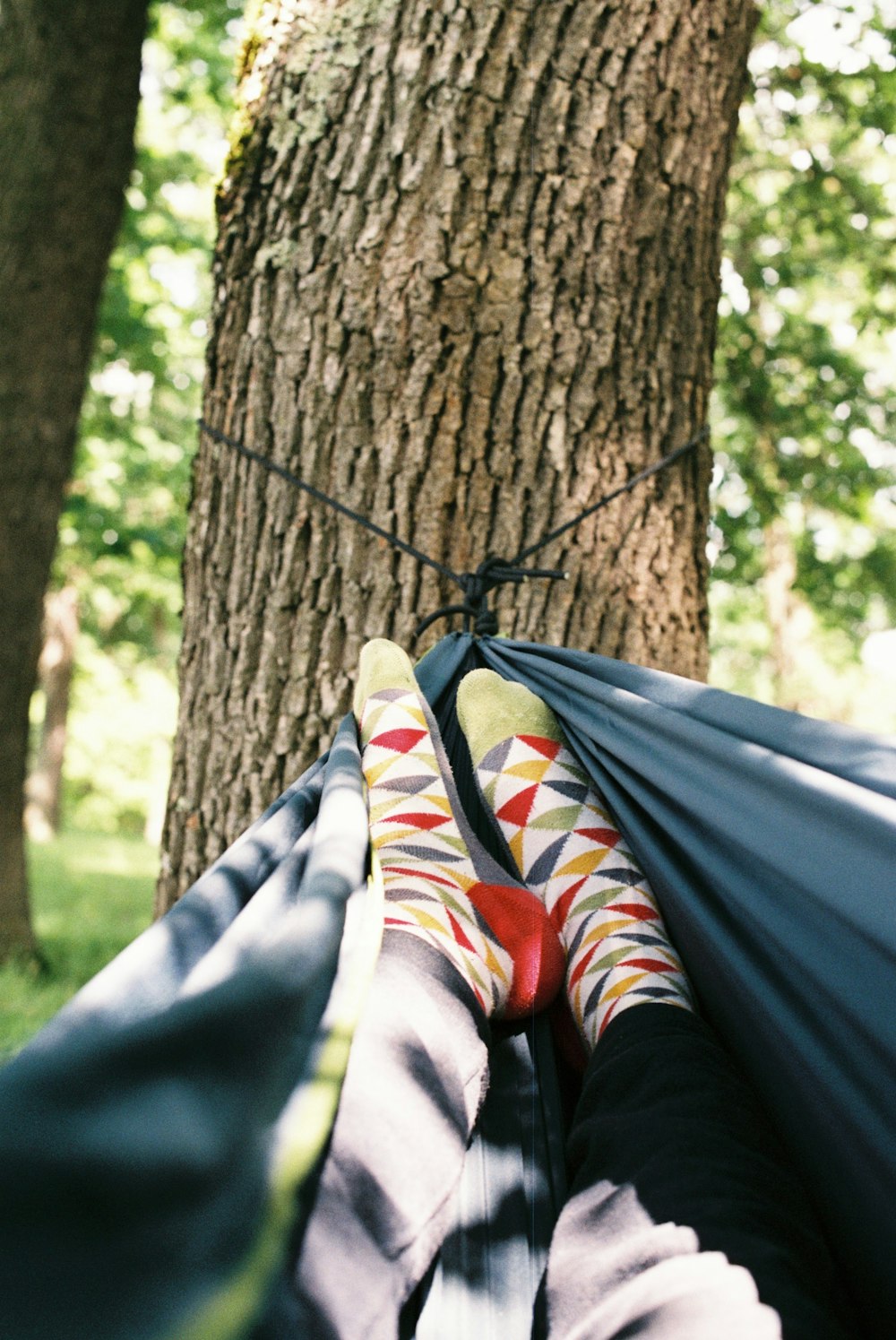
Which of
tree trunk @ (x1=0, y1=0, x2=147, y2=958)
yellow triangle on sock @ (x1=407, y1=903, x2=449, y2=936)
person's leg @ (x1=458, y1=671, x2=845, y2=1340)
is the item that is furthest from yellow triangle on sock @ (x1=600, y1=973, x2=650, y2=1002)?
tree trunk @ (x1=0, y1=0, x2=147, y2=958)

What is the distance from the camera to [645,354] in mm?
1434

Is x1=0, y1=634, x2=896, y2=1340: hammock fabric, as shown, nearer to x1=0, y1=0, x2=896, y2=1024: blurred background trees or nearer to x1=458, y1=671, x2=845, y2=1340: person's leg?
x1=458, y1=671, x2=845, y2=1340: person's leg

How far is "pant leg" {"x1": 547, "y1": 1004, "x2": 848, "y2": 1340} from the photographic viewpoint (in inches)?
23.4

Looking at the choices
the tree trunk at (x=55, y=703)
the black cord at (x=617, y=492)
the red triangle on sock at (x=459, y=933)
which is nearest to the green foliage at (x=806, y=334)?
the black cord at (x=617, y=492)

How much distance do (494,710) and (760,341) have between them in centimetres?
278

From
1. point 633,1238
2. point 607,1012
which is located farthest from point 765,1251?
point 607,1012

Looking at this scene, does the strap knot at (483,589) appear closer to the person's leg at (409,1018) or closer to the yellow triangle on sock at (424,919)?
the person's leg at (409,1018)

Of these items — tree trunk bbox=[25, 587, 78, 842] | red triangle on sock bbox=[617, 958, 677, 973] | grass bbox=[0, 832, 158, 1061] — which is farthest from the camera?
tree trunk bbox=[25, 587, 78, 842]

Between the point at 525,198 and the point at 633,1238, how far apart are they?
4.11 feet

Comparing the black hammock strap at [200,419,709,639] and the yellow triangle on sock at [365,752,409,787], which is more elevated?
the black hammock strap at [200,419,709,639]

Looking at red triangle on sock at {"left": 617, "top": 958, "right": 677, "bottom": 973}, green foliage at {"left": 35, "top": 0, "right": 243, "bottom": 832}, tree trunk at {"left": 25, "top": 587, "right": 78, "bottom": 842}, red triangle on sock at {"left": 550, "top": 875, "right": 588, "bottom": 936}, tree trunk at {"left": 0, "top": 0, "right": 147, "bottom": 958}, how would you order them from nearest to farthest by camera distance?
red triangle on sock at {"left": 617, "top": 958, "right": 677, "bottom": 973} → red triangle on sock at {"left": 550, "top": 875, "right": 588, "bottom": 936} → tree trunk at {"left": 0, "top": 0, "right": 147, "bottom": 958} → green foliage at {"left": 35, "top": 0, "right": 243, "bottom": 832} → tree trunk at {"left": 25, "top": 587, "right": 78, "bottom": 842}

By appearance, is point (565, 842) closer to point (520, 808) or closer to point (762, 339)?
point (520, 808)

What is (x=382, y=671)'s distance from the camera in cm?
123

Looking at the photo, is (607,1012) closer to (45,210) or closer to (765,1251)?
(765,1251)
